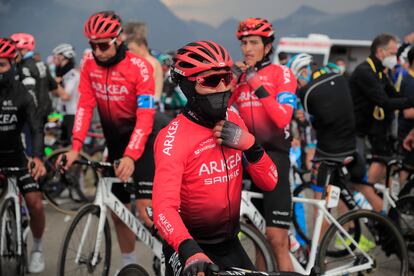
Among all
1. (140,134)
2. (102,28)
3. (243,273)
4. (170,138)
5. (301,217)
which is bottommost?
(301,217)

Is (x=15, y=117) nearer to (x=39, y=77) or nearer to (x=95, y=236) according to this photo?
(x=95, y=236)

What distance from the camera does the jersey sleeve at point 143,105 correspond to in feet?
16.3

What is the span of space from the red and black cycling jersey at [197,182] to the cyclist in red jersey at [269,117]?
129 cm

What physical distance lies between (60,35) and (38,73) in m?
25.1

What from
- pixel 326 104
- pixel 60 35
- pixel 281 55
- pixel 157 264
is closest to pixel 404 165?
pixel 326 104

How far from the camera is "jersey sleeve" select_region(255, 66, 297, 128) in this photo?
4.49m

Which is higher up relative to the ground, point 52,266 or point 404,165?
point 404,165

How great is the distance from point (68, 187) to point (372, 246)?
4.68m

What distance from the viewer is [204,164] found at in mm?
3227

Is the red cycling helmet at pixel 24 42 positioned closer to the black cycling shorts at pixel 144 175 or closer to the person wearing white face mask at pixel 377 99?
the black cycling shorts at pixel 144 175

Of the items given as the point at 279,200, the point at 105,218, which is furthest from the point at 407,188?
the point at 105,218

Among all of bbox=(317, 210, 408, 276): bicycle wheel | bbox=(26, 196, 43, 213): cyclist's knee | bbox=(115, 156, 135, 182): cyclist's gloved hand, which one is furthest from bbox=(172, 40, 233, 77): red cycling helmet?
bbox=(26, 196, 43, 213): cyclist's knee

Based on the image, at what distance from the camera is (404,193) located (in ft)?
19.8

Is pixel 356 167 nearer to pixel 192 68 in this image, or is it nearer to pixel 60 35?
pixel 192 68
